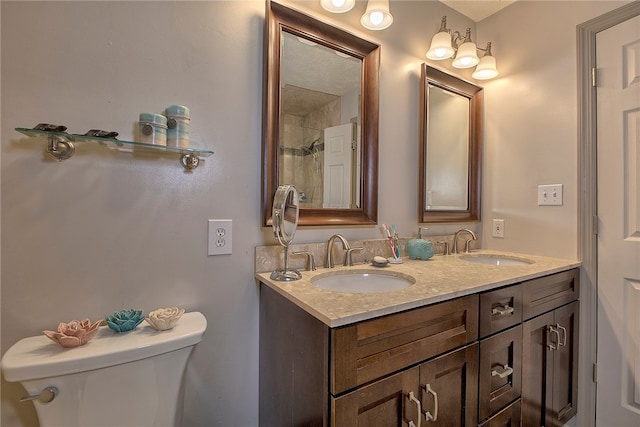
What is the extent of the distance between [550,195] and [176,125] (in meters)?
1.82

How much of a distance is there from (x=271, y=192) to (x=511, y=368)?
3.70ft

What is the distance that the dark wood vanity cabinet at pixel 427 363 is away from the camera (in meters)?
0.70

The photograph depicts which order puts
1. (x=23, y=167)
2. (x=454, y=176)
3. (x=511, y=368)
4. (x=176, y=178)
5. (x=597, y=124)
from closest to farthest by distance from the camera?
(x=23, y=167) → (x=176, y=178) → (x=511, y=368) → (x=597, y=124) → (x=454, y=176)

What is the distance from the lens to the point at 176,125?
916 millimetres

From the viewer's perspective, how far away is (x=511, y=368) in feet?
3.48

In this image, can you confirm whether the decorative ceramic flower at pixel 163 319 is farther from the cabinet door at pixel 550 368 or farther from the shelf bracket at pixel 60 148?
the cabinet door at pixel 550 368

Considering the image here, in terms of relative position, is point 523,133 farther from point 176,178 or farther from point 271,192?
point 176,178

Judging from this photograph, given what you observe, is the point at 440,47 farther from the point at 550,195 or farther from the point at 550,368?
the point at 550,368

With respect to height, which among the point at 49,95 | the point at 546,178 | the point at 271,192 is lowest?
the point at 271,192

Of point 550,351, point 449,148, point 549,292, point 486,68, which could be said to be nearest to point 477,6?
point 486,68

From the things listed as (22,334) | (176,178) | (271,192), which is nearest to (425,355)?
(271,192)

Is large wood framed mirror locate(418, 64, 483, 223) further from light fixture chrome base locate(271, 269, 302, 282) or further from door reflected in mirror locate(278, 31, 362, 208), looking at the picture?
light fixture chrome base locate(271, 269, 302, 282)

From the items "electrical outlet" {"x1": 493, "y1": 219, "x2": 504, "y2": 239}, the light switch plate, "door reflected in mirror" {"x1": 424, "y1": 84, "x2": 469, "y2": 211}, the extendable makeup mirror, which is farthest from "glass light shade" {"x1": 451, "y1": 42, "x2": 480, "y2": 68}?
the extendable makeup mirror

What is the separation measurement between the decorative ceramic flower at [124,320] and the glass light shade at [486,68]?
2028 mm
